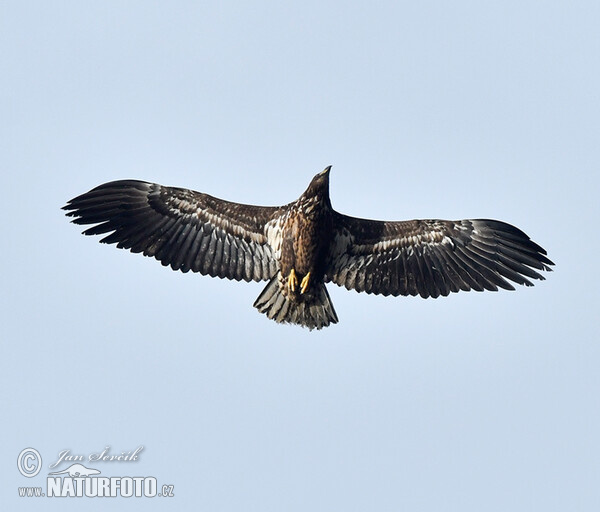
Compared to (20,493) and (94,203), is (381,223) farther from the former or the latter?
(20,493)

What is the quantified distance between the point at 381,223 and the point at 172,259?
2952mm

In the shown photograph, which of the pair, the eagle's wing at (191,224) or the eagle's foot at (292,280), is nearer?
the eagle's foot at (292,280)

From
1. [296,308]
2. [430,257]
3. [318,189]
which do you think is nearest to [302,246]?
[318,189]

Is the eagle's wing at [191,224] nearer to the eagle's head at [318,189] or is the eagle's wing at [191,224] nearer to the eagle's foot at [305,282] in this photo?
the eagle's foot at [305,282]

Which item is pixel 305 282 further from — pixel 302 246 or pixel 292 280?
pixel 302 246

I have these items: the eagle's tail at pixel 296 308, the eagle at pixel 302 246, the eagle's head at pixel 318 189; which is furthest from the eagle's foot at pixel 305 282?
the eagle's head at pixel 318 189

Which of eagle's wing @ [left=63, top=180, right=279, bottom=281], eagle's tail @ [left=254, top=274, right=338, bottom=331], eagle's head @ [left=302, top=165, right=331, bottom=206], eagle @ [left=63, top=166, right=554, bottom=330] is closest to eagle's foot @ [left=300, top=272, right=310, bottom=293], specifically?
eagle @ [left=63, top=166, right=554, bottom=330]

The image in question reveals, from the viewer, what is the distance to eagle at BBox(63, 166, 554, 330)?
A: 18.0 metres

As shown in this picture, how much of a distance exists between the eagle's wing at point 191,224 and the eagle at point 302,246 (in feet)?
0.05

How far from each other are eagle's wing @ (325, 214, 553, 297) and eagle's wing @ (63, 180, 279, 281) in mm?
1119

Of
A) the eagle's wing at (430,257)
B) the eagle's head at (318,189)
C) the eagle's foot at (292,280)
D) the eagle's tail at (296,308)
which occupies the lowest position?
the eagle's tail at (296,308)

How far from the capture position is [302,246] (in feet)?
58.2

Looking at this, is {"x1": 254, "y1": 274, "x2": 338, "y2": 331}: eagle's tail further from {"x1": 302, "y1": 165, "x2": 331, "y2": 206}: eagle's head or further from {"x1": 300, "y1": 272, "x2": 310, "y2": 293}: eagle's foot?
{"x1": 302, "y1": 165, "x2": 331, "y2": 206}: eagle's head

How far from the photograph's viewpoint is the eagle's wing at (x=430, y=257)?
18.4 metres
